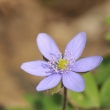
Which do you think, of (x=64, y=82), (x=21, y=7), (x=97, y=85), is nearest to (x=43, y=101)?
(x=97, y=85)

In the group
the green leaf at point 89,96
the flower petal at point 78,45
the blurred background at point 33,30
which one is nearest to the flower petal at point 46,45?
the flower petal at point 78,45

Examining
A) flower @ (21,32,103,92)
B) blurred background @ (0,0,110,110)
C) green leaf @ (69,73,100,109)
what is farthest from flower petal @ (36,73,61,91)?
blurred background @ (0,0,110,110)

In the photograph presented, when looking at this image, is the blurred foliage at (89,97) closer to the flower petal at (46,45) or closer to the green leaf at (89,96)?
the green leaf at (89,96)

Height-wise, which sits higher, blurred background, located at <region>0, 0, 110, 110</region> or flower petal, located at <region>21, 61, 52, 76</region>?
blurred background, located at <region>0, 0, 110, 110</region>

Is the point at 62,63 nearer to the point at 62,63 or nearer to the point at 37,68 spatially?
the point at 62,63

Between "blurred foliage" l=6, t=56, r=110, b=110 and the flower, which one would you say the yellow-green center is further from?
"blurred foliage" l=6, t=56, r=110, b=110

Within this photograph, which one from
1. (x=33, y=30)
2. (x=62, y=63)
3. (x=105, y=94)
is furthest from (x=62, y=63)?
(x=33, y=30)
